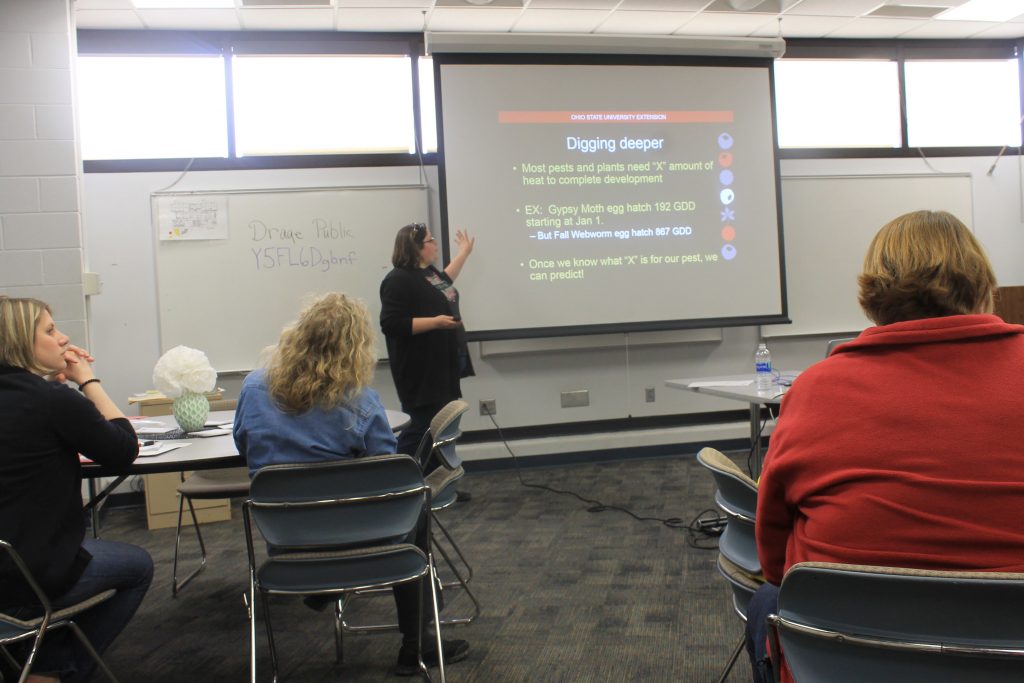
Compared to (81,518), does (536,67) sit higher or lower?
higher

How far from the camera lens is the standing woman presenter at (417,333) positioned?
13.6 ft

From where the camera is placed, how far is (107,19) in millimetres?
4742

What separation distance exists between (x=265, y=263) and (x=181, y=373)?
2.50 metres

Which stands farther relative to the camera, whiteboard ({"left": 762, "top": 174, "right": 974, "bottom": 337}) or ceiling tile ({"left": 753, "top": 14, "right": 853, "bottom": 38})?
whiteboard ({"left": 762, "top": 174, "right": 974, "bottom": 337})

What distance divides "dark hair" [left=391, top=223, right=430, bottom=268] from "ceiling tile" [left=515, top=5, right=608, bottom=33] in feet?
5.54

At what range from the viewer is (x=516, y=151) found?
5.15 metres

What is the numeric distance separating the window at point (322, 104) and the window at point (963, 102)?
3606 mm

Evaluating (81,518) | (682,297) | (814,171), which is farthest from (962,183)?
(81,518)

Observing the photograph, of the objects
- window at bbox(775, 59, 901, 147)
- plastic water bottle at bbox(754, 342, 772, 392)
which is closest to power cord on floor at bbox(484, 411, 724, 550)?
plastic water bottle at bbox(754, 342, 772, 392)

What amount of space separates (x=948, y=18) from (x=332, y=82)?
401 cm

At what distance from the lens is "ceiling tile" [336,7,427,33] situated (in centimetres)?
486

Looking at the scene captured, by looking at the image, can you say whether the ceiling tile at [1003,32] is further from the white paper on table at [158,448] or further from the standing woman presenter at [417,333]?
the white paper on table at [158,448]

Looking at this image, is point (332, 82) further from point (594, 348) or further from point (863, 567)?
point (863, 567)

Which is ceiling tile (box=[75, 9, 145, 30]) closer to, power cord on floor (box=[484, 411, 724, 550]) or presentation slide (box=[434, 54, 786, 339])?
presentation slide (box=[434, 54, 786, 339])
